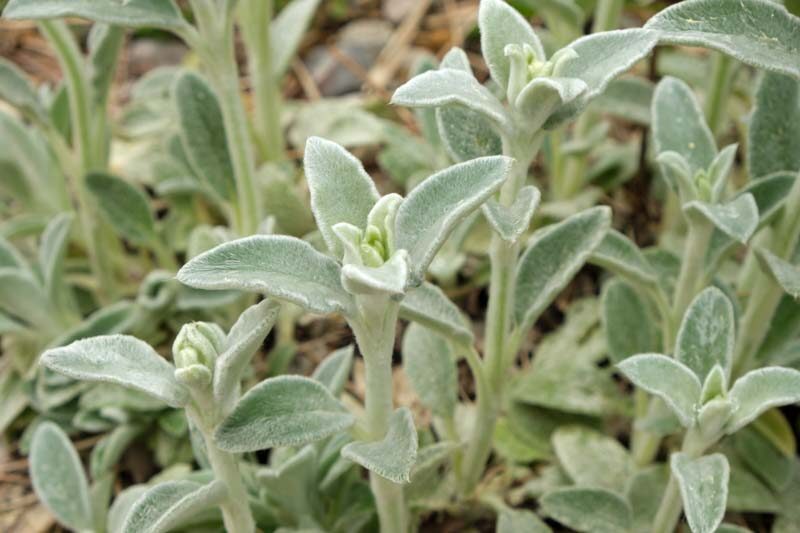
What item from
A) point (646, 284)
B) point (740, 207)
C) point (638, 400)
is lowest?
point (638, 400)

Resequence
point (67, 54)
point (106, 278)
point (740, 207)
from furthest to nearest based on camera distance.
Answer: point (106, 278)
point (67, 54)
point (740, 207)

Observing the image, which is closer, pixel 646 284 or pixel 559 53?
pixel 559 53

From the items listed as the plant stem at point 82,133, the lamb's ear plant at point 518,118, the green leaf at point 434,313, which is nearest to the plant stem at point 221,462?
the green leaf at point 434,313

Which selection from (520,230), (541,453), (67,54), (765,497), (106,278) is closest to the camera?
(520,230)

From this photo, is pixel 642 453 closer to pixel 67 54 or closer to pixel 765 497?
pixel 765 497

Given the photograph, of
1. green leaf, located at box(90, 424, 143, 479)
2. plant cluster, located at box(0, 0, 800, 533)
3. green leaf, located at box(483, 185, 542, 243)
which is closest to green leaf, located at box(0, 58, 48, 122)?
plant cluster, located at box(0, 0, 800, 533)

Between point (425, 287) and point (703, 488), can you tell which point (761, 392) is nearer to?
point (703, 488)

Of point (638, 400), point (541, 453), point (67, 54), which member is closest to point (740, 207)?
point (638, 400)
